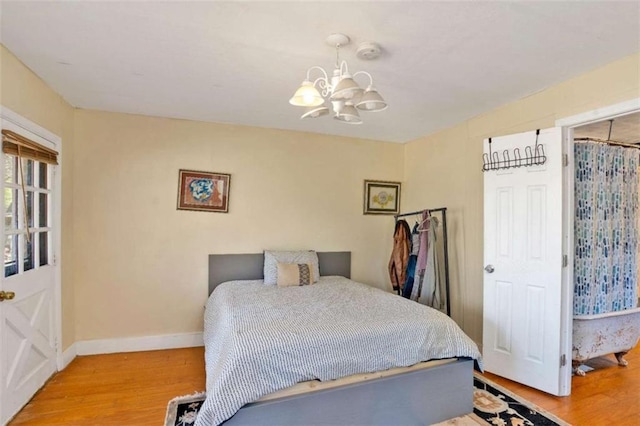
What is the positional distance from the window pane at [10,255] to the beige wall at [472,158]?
3870 millimetres

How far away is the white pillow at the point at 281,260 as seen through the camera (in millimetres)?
3592

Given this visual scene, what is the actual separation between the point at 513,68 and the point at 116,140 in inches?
142

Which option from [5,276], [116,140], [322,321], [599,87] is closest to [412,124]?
[599,87]

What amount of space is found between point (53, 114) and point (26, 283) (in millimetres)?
1418

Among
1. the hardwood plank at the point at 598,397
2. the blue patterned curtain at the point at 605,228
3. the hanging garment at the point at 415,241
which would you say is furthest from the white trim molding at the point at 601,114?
the hardwood plank at the point at 598,397

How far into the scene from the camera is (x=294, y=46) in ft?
6.92

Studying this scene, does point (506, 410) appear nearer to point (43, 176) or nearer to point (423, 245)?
point (423, 245)

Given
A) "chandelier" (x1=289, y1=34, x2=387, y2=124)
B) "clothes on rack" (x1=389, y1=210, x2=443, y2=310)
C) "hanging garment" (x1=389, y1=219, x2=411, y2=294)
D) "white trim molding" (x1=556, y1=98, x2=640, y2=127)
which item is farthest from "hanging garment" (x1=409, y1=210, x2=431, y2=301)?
"chandelier" (x1=289, y1=34, x2=387, y2=124)

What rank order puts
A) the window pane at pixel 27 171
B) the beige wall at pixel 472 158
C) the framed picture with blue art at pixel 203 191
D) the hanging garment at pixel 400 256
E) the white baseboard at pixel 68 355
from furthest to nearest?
1. the hanging garment at pixel 400 256
2. the framed picture with blue art at pixel 203 191
3. the white baseboard at pixel 68 355
4. the window pane at pixel 27 171
5. the beige wall at pixel 472 158

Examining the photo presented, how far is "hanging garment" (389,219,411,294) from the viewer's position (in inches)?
155

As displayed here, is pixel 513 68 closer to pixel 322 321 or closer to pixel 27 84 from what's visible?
pixel 322 321

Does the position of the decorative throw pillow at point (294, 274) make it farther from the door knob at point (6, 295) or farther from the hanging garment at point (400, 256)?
the door knob at point (6, 295)

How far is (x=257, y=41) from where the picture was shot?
6.76ft

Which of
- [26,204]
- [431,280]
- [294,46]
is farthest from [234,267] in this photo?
[294,46]
